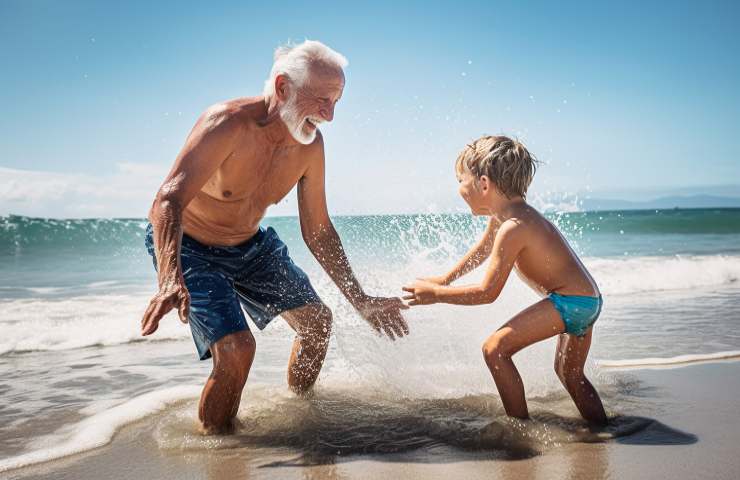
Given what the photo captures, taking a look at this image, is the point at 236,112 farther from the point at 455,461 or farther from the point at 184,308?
the point at 455,461

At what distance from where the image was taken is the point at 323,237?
12.1ft

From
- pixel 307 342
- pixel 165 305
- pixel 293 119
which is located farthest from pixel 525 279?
pixel 165 305

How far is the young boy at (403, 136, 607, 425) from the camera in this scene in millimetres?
2990

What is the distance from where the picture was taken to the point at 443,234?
5758 mm

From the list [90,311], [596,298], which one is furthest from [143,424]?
[90,311]

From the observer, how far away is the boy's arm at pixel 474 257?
11.6 ft

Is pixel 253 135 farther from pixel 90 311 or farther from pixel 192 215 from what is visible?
pixel 90 311

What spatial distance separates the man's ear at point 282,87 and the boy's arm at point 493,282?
124 centimetres

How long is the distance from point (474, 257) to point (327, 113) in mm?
1201

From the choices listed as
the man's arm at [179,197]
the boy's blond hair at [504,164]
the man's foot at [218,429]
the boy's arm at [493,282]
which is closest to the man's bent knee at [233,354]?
the man's foot at [218,429]

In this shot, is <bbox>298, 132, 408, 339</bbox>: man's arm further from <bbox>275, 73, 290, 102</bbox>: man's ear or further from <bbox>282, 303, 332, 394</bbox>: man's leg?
<bbox>275, 73, 290, 102</bbox>: man's ear

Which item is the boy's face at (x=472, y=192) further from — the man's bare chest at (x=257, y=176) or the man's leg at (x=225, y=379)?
the man's leg at (x=225, y=379)

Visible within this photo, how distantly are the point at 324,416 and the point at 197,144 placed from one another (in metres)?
1.57

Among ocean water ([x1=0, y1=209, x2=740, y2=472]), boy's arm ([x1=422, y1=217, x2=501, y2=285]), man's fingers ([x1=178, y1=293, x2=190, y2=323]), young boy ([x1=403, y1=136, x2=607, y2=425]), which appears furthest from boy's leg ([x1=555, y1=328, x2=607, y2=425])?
man's fingers ([x1=178, y1=293, x2=190, y2=323])
